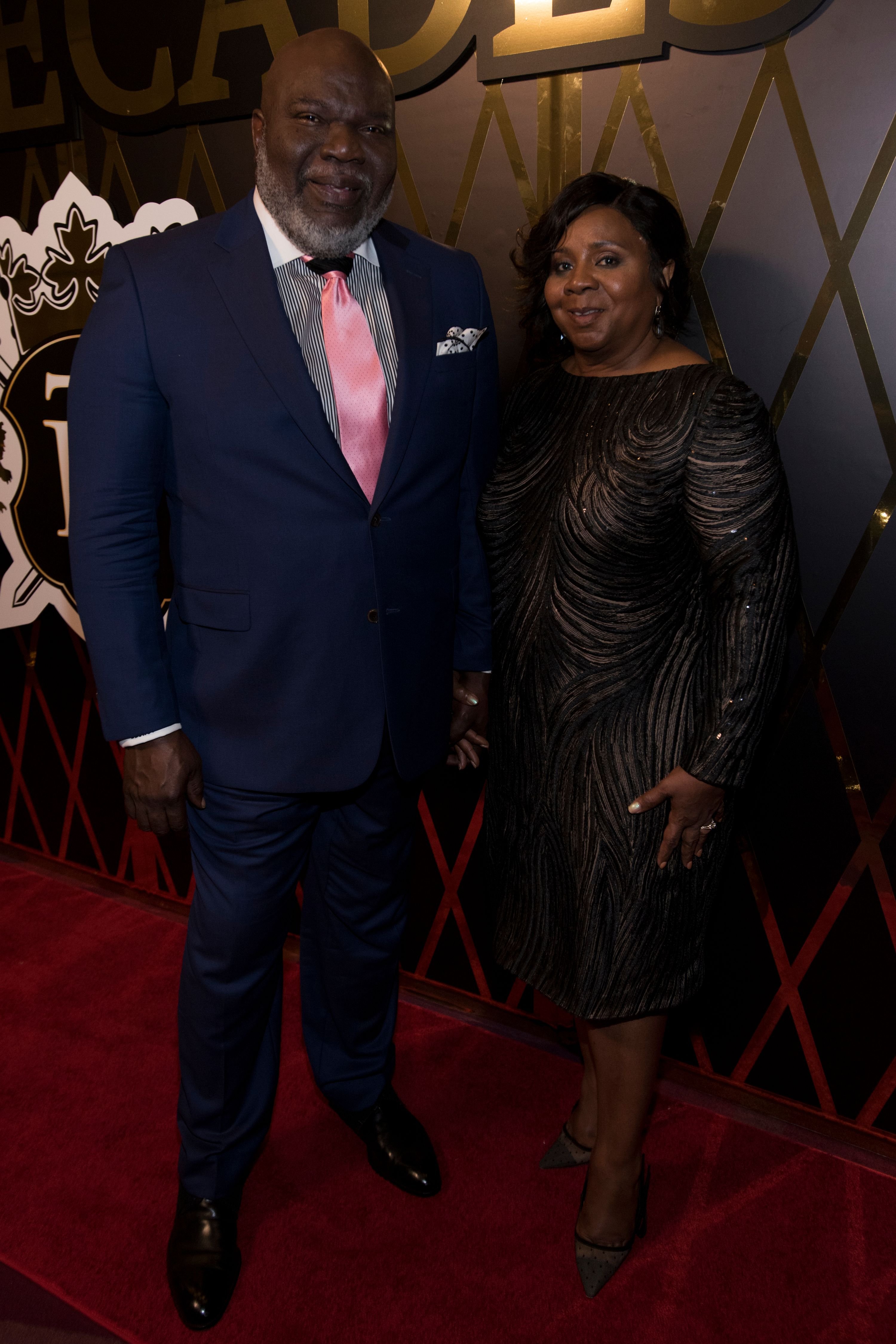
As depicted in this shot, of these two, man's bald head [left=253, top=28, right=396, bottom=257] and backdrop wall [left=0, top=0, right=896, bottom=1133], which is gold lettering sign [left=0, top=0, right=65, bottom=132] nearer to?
backdrop wall [left=0, top=0, right=896, bottom=1133]

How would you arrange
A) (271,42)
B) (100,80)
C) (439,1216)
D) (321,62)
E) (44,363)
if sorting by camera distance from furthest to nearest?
(44,363)
(100,80)
(271,42)
(439,1216)
(321,62)

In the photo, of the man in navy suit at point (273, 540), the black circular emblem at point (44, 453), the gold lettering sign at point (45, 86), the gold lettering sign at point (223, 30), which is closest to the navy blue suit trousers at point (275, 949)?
the man in navy suit at point (273, 540)

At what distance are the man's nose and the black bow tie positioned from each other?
0.13 meters

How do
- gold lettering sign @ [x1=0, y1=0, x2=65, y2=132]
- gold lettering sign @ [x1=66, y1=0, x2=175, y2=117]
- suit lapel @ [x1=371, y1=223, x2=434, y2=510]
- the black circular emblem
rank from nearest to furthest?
suit lapel @ [x1=371, y1=223, x2=434, y2=510] → gold lettering sign @ [x1=66, y1=0, x2=175, y2=117] → gold lettering sign @ [x1=0, y1=0, x2=65, y2=132] → the black circular emblem

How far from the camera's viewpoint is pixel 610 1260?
1673 millimetres

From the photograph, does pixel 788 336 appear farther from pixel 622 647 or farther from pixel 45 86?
pixel 45 86

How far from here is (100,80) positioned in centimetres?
226

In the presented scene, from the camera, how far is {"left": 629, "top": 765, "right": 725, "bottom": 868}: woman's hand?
1.49 meters

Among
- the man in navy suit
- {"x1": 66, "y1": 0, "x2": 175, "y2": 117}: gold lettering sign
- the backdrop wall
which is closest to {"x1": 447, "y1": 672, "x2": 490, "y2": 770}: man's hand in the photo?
the man in navy suit

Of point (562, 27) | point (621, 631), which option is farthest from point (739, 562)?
point (562, 27)

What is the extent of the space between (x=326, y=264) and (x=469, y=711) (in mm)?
800

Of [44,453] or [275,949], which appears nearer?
[275,949]

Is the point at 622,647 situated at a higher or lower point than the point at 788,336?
lower

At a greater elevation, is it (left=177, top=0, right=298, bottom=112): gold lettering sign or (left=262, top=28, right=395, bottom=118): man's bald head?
(left=177, top=0, right=298, bottom=112): gold lettering sign
